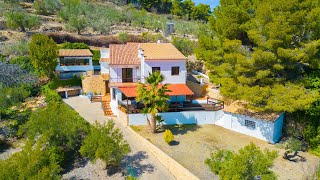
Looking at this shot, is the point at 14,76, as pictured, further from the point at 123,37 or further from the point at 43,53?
the point at 123,37

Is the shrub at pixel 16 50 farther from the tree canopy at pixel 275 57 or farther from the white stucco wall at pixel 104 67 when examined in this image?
the tree canopy at pixel 275 57

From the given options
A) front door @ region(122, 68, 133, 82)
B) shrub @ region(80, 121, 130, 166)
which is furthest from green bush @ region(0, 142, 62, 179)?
front door @ region(122, 68, 133, 82)

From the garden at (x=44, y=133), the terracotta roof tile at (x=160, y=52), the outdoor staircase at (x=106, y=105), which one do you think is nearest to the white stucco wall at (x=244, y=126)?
the terracotta roof tile at (x=160, y=52)

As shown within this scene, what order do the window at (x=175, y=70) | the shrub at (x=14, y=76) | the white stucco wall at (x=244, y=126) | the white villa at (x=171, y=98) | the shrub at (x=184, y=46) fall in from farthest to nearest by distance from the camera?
the shrub at (x=184, y=46) → the shrub at (x=14, y=76) → the window at (x=175, y=70) → the white villa at (x=171, y=98) → the white stucco wall at (x=244, y=126)

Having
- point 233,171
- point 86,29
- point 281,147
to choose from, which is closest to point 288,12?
point 281,147

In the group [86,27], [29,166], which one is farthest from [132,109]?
[86,27]
